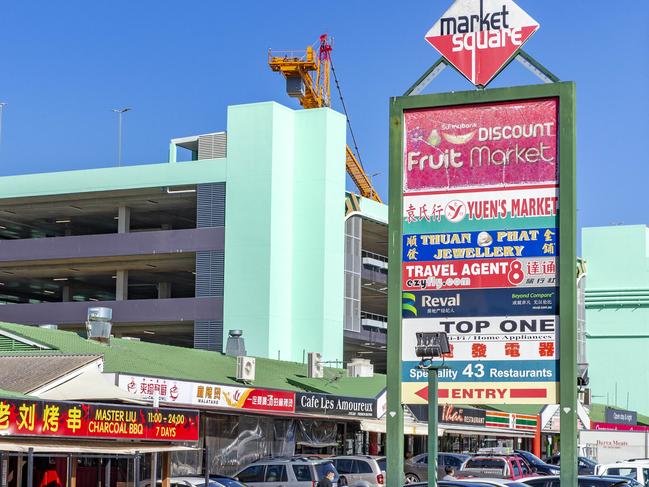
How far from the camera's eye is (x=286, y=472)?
34.4 m

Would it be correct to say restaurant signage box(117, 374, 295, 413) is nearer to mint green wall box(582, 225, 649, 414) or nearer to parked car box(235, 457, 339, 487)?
parked car box(235, 457, 339, 487)

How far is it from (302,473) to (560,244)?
54.8 ft

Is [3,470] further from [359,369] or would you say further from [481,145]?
[359,369]

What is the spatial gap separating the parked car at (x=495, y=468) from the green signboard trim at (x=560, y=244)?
19.6m

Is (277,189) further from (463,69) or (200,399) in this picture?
(463,69)

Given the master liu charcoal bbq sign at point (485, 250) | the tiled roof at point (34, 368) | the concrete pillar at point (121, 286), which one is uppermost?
the concrete pillar at point (121, 286)

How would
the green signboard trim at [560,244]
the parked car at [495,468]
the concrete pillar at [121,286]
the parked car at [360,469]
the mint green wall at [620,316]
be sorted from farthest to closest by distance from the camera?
1. the mint green wall at [620,316]
2. the concrete pillar at [121,286]
3. the parked car at [495,468]
4. the parked car at [360,469]
5. the green signboard trim at [560,244]

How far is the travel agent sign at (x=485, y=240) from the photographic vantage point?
1939 centimetres

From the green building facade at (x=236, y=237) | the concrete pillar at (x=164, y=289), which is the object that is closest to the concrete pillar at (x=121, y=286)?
the green building facade at (x=236, y=237)

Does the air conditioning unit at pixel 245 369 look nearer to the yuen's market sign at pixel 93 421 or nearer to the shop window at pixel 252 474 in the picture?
the shop window at pixel 252 474

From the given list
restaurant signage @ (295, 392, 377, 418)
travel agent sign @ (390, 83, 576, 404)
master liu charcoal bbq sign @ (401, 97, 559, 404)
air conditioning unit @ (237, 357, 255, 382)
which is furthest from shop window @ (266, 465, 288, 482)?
travel agent sign @ (390, 83, 576, 404)

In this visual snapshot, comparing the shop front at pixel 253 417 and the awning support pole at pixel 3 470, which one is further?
the shop front at pixel 253 417

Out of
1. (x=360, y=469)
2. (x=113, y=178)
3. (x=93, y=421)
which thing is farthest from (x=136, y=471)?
(x=113, y=178)

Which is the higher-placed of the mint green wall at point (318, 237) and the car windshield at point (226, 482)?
the mint green wall at point (318, 237)
